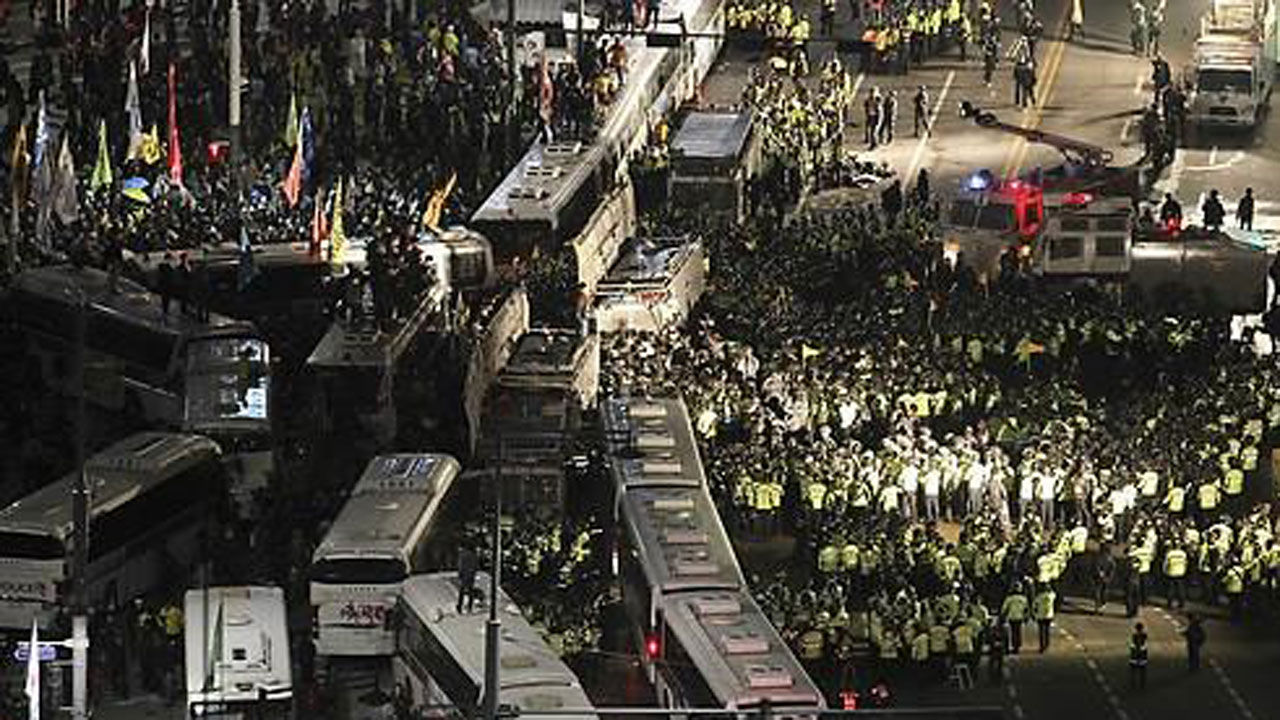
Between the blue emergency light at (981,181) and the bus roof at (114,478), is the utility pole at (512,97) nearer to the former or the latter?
the blue emergency light at (981,181)

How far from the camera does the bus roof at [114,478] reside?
2662 inches

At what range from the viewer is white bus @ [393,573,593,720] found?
201ft

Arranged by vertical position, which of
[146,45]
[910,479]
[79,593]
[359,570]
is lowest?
[910,479]

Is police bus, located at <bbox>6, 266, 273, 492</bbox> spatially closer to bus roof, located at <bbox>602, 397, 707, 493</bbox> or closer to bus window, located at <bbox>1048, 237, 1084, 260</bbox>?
bus roof, located at <bbox>602, 397, 707, 493</bbox>

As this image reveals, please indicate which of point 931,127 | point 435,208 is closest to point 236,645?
point 435,208

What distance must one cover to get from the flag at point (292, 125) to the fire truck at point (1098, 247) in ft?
40.8

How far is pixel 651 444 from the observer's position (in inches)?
2874

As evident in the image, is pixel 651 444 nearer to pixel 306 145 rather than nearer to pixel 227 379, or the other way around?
pixel 227 379

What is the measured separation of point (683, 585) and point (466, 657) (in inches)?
147

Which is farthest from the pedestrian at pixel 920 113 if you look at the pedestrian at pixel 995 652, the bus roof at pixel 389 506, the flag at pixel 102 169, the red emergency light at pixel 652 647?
the red emergency light at pixel 652 647

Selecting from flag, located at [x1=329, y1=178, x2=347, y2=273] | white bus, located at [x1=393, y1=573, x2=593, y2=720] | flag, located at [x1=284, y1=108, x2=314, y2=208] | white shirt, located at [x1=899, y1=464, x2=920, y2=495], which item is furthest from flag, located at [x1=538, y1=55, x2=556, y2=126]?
white bus, located at [x1=393, y1=573, x2=593, y2=720]

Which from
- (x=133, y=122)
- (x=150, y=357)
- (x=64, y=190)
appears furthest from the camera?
(x=133, y=122)

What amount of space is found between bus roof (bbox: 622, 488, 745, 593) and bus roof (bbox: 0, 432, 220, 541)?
674cm

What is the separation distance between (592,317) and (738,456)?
8.04 metres
